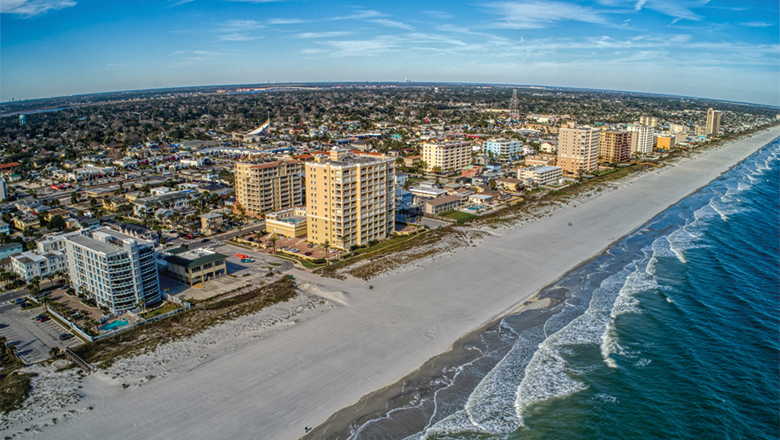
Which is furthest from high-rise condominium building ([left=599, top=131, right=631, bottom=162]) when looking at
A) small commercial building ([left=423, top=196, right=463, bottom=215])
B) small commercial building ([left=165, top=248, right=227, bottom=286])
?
small commercial building ([left=165, top=248, right=227, bottom=286])

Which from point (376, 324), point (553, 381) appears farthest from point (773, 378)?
point (376, 324)

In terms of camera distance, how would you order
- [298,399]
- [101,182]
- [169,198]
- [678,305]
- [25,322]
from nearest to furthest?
[298,399]
[25,322]
[678,305]
[169,198]
[101,182]

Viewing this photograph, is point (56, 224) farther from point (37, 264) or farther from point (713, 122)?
point (713, 122)

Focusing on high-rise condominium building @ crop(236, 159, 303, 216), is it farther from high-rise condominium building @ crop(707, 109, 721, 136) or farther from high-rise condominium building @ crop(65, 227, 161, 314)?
high-rise condominium building @ crop(707, 109, 721, 136)

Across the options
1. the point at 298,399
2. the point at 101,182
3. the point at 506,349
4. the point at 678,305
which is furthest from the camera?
the point at 101,182

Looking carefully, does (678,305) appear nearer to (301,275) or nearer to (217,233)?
(301,275)

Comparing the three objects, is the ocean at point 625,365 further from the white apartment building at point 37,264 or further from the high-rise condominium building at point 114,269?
the white apartment building at point 37,264

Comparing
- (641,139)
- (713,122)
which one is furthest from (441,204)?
(713,122)
